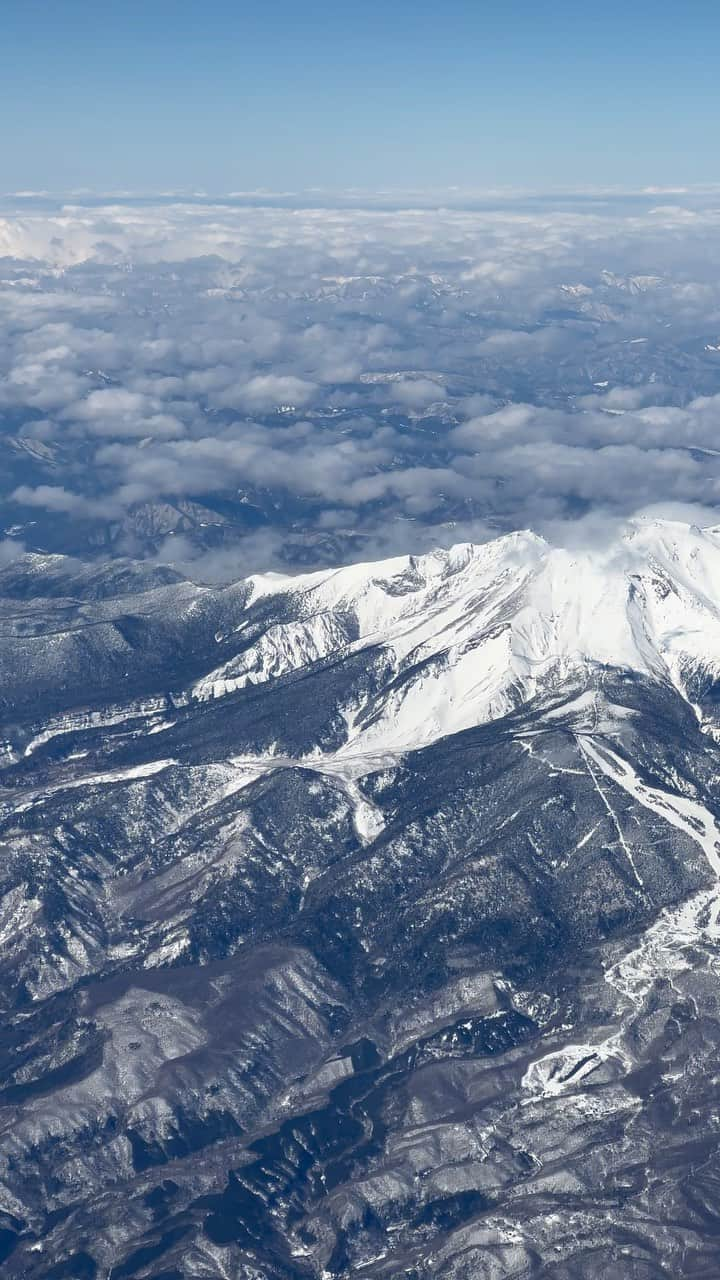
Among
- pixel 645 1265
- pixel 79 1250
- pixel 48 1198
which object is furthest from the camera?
pixel 48 1198

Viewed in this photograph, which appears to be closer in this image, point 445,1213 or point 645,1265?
point 645,1265

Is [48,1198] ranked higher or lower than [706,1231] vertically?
lower

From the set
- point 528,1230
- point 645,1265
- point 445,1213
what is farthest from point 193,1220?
point 645,1265

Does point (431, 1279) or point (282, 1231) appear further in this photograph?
point (282, 1231)

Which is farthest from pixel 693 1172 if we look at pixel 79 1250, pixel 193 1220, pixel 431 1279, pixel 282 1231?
pixel 79 1250

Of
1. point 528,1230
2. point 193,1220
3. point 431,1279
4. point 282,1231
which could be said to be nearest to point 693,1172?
A: point 528,1230

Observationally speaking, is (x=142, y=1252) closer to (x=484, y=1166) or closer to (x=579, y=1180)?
(x=484, y=1166)

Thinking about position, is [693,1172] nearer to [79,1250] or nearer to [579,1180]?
[579,1180]

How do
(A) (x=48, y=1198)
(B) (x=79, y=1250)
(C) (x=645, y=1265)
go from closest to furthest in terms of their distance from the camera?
1. (C) (x=645, y=1265)
2. (B) (x=79, y=1250)
3. (A) (x=48, y=1198)

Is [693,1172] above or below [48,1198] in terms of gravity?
above
